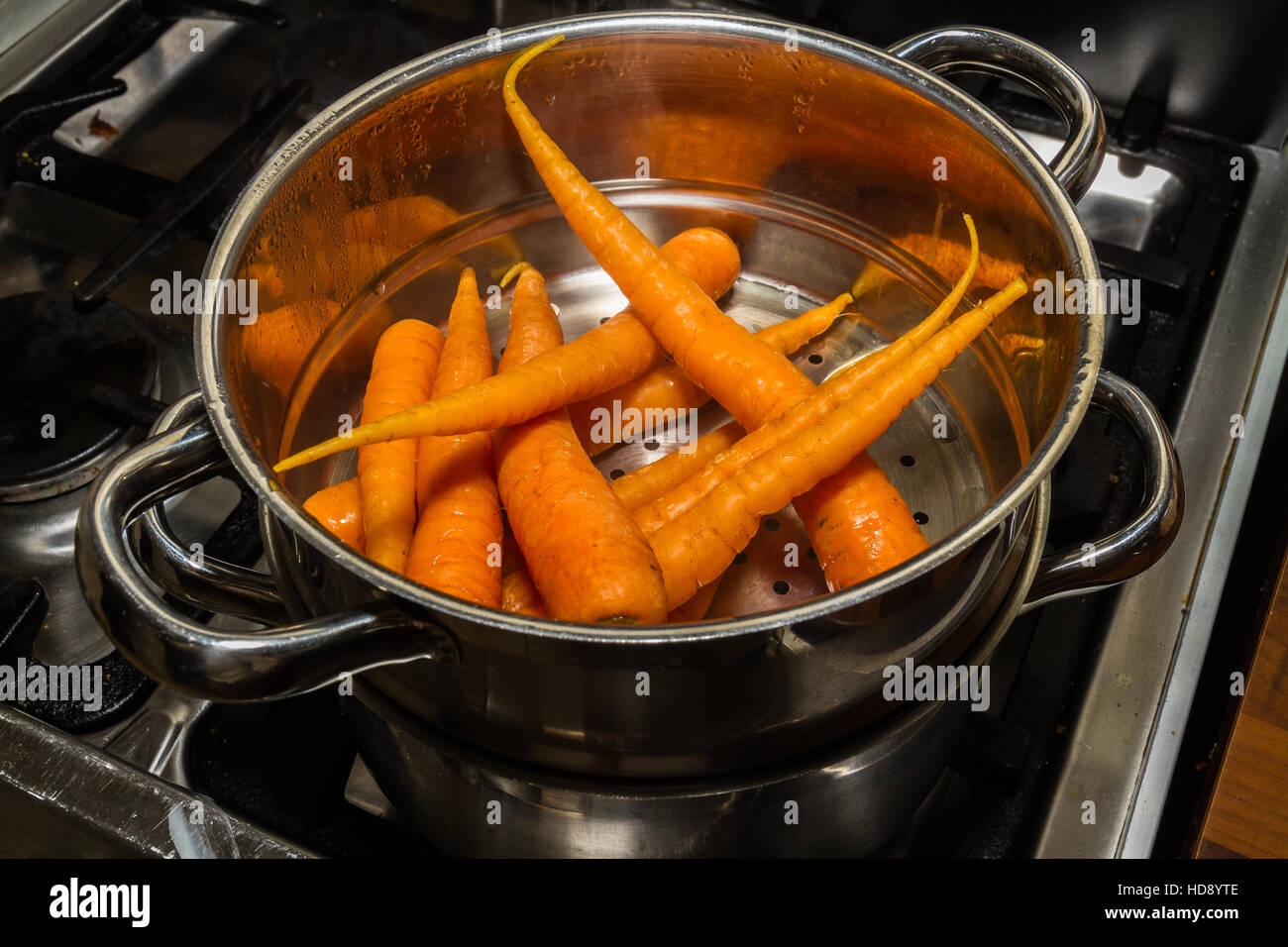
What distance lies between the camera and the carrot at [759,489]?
79cm

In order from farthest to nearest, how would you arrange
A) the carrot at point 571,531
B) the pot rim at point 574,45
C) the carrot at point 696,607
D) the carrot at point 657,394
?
the carrot at point 657,394
the carrot at point 696,607
the carrot at point 571,531
the pot rim at point 574,45

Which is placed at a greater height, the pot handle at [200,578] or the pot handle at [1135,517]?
the pot handle at [1135,517]

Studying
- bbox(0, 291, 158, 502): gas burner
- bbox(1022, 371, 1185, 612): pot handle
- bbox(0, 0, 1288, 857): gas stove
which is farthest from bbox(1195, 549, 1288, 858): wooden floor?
bbox(0, 291, 158, 502): gas burner

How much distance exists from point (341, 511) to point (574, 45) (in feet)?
1.49

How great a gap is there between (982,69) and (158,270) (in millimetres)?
910

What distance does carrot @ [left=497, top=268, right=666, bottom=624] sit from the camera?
71 centimetres

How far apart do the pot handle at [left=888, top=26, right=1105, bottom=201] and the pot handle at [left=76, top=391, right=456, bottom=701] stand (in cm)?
61

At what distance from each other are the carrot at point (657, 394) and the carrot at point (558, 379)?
17 millimetres

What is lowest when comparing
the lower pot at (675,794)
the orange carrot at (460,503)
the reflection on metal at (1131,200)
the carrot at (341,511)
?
the lower pot at (675,794)

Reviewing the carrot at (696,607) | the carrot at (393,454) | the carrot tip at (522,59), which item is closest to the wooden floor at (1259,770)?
the carrot at (696,607)

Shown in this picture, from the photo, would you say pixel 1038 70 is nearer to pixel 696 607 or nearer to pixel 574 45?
pixel 574 45

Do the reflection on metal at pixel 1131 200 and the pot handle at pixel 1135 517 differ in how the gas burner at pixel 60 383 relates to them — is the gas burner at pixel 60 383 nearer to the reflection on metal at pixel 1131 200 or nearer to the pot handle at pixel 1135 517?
the pot handle at pixel 1135 517

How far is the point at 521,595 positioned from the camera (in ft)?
2.68

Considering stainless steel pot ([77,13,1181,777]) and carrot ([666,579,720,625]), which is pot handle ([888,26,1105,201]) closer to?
stainless steel pot ([77,13,1181,777])
